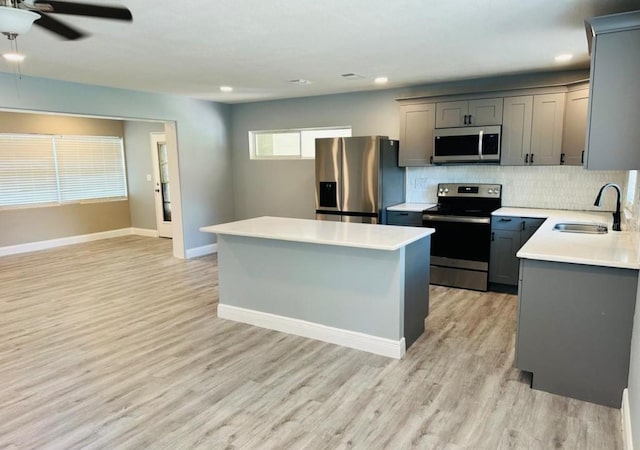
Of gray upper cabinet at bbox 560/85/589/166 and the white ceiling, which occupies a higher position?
the white ceiling

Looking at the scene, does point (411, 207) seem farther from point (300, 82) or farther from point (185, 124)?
point (185, 124)

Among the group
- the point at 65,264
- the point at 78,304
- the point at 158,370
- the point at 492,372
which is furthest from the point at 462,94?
the point at 65,264

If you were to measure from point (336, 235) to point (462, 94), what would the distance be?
2698 mm

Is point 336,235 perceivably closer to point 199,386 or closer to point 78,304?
point 199,386

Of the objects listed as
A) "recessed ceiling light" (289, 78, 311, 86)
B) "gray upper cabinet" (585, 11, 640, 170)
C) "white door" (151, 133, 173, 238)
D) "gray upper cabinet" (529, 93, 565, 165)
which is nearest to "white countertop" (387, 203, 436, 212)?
"gray upper cabinet" (529, 93, 565, 165)

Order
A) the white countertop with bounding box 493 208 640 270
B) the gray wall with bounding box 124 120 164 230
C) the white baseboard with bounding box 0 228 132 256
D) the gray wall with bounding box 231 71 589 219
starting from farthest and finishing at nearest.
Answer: the gray wall with bounding box 124 120 164 230 → the white baseboard with bounding box 0 228 132 256 → the gray wall with bounding box 231 71 589 219 → the white countertop with bounding box 493 208 640 270

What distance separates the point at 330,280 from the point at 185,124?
4173 millimetres

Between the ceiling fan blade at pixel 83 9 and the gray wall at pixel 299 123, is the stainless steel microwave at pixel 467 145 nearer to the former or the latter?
the gray wall at pixel 299 123

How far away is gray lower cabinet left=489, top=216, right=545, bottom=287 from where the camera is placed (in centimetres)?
439

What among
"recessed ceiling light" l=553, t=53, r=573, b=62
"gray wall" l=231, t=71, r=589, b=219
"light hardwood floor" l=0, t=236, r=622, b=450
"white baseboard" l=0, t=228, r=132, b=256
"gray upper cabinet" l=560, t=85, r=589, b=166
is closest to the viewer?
"light hardwood floor" l=0, t=236, r=622, b=450

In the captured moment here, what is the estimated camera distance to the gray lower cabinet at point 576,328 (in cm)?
239

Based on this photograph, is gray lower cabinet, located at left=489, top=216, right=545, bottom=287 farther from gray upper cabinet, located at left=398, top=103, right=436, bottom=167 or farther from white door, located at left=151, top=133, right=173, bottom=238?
white door, located at left=151, top=133, right=173, bottom=238

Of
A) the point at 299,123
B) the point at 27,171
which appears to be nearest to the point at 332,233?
the point at 299,123

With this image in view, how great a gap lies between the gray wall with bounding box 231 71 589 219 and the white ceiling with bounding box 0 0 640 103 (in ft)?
1.08
